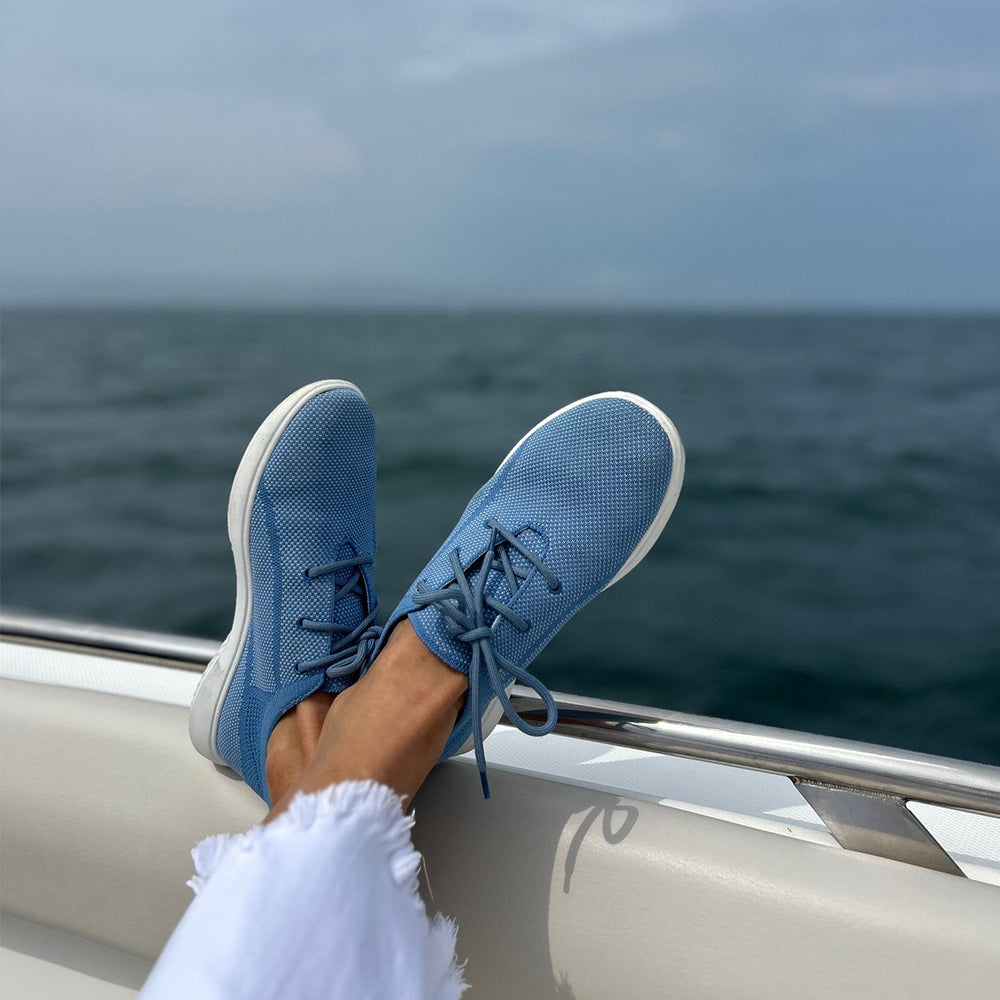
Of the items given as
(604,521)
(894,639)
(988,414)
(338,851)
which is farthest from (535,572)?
(988,414)

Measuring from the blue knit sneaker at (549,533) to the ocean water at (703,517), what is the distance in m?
1.57

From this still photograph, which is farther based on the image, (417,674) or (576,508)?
(576,508)

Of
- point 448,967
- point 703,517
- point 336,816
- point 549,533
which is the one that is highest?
point 549,533

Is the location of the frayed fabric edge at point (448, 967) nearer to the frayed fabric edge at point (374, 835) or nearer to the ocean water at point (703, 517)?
the frayed fabric edge at point (374, 835)

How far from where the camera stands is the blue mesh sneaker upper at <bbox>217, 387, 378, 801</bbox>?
32.0 inches

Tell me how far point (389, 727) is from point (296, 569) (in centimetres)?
27

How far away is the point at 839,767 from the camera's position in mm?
712

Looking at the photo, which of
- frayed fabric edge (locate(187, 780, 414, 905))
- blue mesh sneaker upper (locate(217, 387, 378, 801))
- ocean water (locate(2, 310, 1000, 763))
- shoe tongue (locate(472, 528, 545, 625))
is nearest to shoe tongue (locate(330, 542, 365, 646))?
blue mesh sneaker upper (locate(217, 387, 378, 801))

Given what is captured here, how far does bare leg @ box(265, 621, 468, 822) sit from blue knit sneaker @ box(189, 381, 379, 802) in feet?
0.17

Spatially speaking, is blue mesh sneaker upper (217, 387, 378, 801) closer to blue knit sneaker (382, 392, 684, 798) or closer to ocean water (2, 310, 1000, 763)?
blue knit sneaker (382, 392, 684, 798)

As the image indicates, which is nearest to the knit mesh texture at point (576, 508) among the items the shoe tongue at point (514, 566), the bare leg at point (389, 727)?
the shoe tongue at point (514, 566)

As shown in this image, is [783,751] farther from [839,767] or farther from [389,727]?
[389,727]

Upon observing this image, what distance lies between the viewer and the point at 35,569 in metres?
4.49

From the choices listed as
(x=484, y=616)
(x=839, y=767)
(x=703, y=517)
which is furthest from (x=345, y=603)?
(x=703, y=517)
